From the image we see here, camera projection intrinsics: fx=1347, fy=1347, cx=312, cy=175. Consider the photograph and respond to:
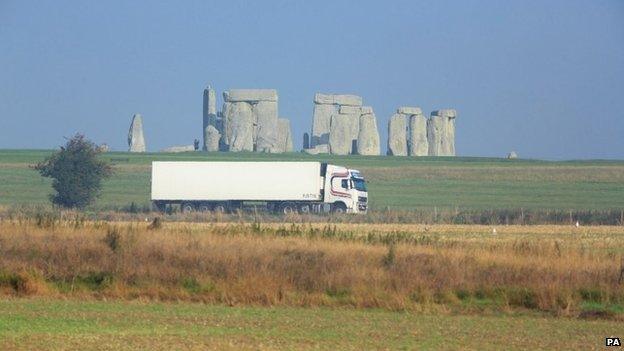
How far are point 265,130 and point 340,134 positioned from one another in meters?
5.19

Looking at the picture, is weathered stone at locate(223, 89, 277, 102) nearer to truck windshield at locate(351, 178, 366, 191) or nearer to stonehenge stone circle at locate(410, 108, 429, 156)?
stonehenge stone circle at locate(410, 108, 429, 156)

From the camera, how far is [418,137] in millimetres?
96875

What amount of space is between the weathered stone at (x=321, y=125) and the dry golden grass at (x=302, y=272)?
66.9m

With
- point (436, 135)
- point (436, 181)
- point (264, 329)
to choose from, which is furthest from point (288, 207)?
point (436, 135)

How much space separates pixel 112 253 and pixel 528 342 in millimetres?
10104

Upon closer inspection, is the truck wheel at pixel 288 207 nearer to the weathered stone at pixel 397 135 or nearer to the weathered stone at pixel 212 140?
the weathered stone at pixel 212 140

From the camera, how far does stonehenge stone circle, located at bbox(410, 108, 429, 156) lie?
96.1 metres

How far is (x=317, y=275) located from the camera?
2312cm

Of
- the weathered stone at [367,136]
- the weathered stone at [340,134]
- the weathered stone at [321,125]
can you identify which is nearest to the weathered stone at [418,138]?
the weathered stone at [367,136]

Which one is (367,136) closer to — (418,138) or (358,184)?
(418,138)

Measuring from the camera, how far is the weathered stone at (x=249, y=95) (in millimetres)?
88812

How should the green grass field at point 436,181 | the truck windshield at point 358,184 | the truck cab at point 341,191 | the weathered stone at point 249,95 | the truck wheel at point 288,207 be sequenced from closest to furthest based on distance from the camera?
the truck cab at point 341,191 < the truck wheel at point 288,207 < the truck windshield at point 358,184 < the green grass field at point 436,181 < the weathered stone at point 249,95

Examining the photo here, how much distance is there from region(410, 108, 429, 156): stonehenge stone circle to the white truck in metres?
39.5

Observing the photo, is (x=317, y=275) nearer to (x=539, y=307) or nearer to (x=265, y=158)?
(x=539, y=307)
